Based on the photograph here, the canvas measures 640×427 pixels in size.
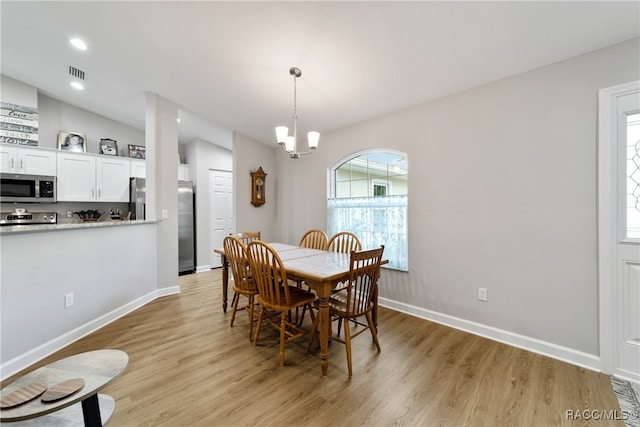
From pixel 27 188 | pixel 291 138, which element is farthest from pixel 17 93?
pixel 291 138

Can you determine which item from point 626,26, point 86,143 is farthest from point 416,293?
point 86,143

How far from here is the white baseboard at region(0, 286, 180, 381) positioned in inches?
76.6

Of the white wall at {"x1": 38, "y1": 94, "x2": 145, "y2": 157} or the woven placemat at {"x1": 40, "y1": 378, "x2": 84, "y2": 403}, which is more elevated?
the white wall at {"x1": 38, "y1": 94, "x2": 145, "y2": 157}

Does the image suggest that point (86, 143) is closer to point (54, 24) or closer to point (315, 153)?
point (54, 24)

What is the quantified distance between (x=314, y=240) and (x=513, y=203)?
227cm

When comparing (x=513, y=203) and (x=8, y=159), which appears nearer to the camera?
(x=513, y=203)

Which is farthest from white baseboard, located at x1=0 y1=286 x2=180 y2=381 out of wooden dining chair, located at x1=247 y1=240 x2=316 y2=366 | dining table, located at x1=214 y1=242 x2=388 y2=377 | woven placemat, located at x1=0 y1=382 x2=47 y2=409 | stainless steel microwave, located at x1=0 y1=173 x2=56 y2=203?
stainless steel microwave, located at x1=0 y1=173 x2=56 y2=203

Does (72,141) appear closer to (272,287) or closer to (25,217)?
(25,217)

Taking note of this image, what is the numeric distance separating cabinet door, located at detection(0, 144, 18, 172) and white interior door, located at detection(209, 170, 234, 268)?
267cm

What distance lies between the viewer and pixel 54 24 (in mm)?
2414

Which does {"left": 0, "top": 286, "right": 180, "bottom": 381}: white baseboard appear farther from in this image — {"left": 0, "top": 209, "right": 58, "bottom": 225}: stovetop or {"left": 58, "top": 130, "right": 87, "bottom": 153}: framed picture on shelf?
{"left": 58, "top": 130, "right": 87, "bottom": 153}: framed picture on shelf

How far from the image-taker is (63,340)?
7.65ft

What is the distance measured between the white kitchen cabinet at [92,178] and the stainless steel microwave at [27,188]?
0.13 metres

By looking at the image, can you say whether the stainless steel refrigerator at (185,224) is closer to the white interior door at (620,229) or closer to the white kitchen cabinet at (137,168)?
the white kitchen cabinet at (137,168)
